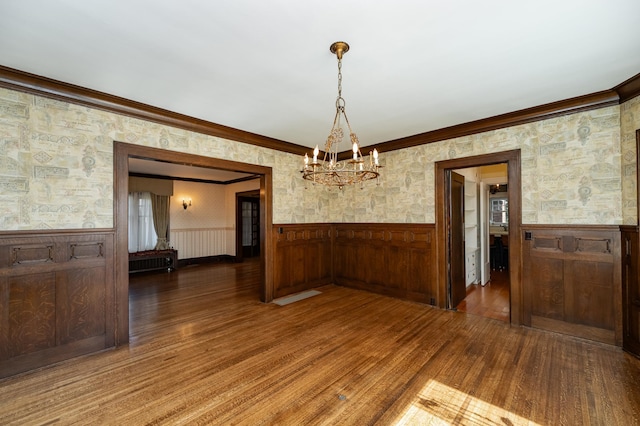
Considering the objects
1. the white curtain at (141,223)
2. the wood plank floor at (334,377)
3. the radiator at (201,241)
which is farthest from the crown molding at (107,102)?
the radiator at (201,241)

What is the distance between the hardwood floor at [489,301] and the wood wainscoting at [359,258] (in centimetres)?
64

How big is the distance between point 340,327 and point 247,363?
4.25ft

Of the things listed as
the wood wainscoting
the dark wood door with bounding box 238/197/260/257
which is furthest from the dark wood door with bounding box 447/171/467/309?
the dark wood door with bounding box 238/197/260/257

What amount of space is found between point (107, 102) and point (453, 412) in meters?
4.34

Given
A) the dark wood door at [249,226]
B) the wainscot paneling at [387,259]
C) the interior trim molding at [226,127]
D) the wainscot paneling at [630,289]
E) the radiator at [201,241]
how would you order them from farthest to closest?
the dark wood door at [249,226], the radiator at [201,241], the wainscot paneling at [387,259], the wainscot paneling at [630,289], the interior trim molding at [226,127]

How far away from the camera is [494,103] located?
10.8ft

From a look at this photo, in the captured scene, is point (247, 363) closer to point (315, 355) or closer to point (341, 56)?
point (315, 355)

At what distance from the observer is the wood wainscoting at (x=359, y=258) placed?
4.53 m

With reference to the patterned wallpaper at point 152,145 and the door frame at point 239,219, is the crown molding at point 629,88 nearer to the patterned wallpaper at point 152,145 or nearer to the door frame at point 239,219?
the patterned wallpaper at point 152,145

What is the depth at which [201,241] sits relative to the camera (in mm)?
8719

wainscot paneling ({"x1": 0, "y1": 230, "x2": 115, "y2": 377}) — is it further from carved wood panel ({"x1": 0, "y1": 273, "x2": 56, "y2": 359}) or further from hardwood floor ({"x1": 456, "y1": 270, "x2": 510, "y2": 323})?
hardwood floor ({"x1": 456, "y1": 270, "x2": 510, "y2": 323})

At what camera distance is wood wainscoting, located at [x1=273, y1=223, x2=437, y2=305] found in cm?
453

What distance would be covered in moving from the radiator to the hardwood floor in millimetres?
6931

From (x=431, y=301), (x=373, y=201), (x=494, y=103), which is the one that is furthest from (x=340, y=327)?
(x=494, y=103)
